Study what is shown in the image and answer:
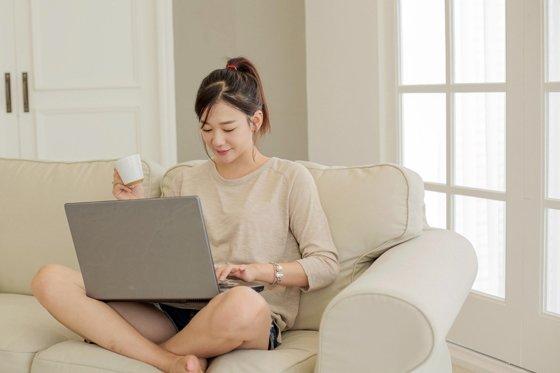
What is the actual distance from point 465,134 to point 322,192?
3.65ft

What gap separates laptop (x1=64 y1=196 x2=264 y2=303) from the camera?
2061mm

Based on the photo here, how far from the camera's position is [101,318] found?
2244 millimetres

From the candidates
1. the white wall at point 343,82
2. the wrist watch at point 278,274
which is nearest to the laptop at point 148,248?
the wrist watch at point 278,274

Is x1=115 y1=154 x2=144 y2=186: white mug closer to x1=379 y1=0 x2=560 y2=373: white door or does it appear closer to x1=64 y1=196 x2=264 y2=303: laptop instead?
x1=64 y1=196 x2=264 y2=303: laptop

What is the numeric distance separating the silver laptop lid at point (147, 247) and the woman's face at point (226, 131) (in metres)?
0.44

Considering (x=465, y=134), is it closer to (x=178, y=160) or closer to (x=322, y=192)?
(x=322, y=192)

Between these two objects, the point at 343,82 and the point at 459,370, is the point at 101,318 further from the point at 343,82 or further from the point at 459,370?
the point at 343,82

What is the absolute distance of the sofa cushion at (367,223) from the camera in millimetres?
2443

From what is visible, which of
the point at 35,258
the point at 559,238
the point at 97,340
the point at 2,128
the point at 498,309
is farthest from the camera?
the point at 2,128

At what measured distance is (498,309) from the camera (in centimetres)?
333

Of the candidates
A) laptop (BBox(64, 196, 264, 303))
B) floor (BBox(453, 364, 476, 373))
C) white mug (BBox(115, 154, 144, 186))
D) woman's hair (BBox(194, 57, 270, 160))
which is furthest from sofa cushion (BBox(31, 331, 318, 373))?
floor (BBox(453, 364, 476, 373))

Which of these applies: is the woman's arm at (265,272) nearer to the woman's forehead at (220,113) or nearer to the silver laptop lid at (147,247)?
the silver laptop lid at (147,247)

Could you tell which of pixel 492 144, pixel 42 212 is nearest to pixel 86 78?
pixel 42 212

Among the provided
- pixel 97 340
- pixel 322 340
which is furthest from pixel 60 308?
pixel 322 340
